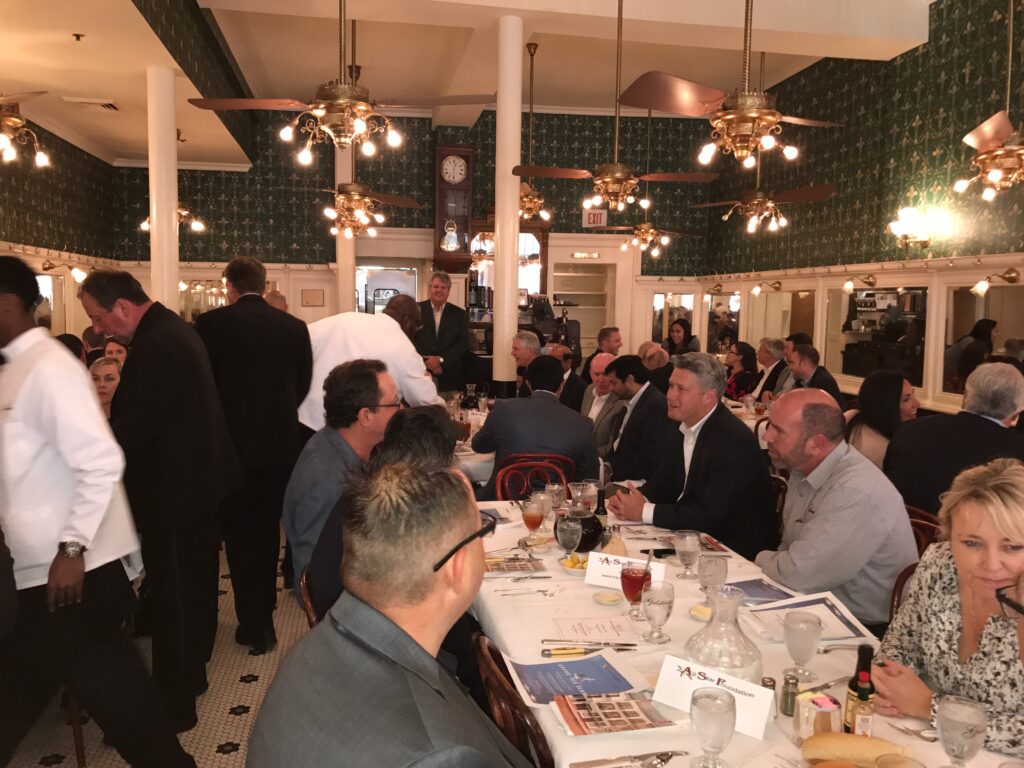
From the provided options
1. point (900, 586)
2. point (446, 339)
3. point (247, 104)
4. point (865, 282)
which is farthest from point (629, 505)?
point (865, 282)

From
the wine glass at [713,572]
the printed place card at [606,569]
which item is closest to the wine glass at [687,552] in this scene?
the printed place card at [606,569]

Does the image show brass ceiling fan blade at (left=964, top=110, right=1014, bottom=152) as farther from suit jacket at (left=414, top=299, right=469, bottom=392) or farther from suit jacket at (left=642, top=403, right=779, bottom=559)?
suit jacket at (left=414, top=299, right=469, bottom=392)

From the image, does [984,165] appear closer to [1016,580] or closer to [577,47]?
[1016,580]

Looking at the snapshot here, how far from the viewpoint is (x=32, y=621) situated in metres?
2.57

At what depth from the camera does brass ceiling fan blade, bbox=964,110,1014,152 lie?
5535 mm

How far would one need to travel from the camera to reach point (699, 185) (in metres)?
13.9

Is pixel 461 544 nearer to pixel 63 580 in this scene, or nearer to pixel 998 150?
pixel 63 580

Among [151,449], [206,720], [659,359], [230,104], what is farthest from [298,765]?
[659,359]

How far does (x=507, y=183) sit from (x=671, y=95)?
2.50 meters

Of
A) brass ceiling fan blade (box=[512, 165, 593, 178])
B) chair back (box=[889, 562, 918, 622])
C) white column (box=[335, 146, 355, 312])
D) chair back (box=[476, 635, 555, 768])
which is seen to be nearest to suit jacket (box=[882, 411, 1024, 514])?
chair back (box=[889, 562, 918, 622])

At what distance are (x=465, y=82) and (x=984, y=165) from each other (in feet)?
21.7

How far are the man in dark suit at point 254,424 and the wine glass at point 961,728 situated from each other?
3.36 meters

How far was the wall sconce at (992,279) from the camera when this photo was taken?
274 inches

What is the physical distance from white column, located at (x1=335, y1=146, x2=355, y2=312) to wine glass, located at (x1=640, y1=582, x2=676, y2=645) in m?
10.9
